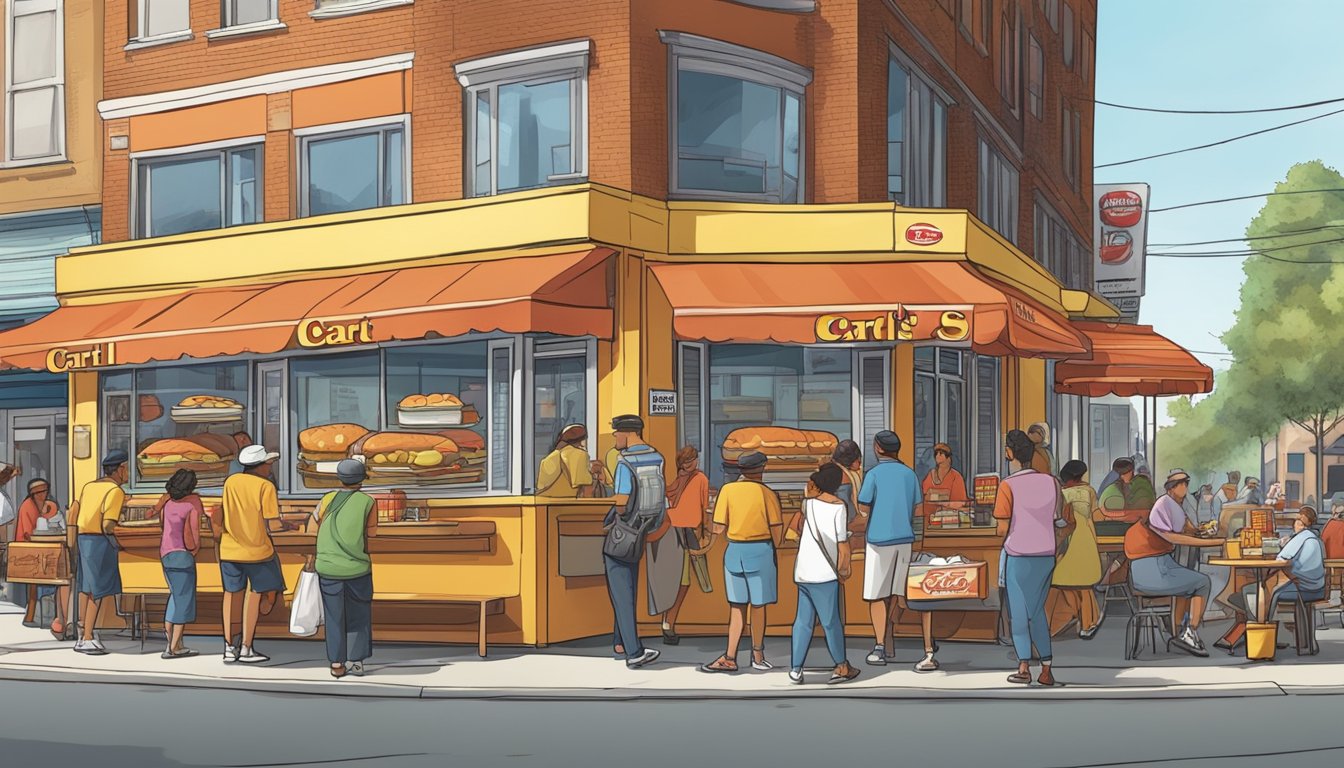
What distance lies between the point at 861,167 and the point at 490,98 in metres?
4.47

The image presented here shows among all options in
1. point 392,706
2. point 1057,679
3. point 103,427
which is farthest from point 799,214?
point 103,427

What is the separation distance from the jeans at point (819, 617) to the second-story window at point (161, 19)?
12.6m

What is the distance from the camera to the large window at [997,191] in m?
25.2

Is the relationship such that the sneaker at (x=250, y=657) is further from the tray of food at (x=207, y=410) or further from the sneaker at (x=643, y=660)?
the tray of food at (x=207, y=410)

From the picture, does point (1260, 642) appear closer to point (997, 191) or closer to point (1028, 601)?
point (1028, 601)

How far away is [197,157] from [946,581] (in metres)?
11.9

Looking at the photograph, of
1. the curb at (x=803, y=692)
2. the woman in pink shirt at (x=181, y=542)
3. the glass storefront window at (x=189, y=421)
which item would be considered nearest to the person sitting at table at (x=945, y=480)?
→ the curb at (x=803, y=692)

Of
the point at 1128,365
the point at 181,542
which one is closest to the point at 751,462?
the point at 181,542

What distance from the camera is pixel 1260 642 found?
14.3 metres

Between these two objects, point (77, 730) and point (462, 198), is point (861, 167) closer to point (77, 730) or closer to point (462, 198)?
point (462, 198)

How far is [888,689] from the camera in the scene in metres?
12.4

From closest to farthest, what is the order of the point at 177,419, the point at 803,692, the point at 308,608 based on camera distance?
the point at 803,692, the point at 308,608, the point at 177,419

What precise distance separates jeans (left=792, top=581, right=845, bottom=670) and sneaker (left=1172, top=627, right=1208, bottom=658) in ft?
12.6

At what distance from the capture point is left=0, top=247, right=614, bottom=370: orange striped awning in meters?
15.7
